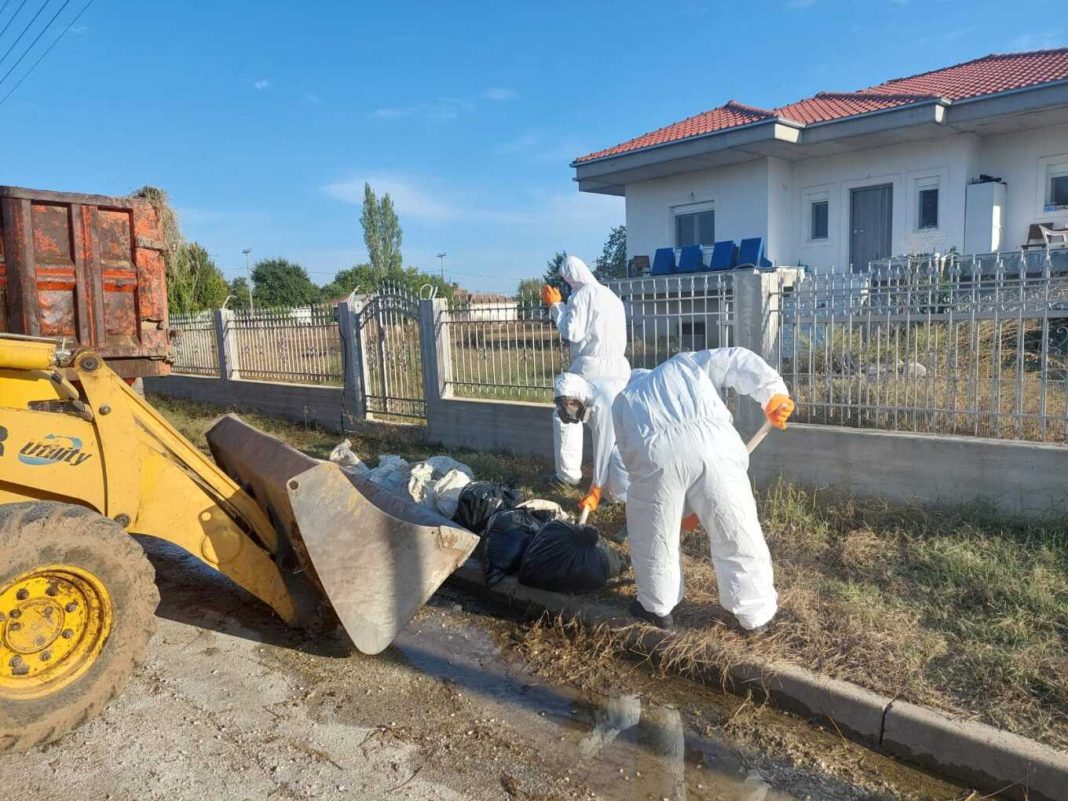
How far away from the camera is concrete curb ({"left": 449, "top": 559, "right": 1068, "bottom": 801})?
105 inches

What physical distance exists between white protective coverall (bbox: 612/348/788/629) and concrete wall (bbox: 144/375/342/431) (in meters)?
7.10

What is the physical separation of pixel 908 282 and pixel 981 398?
0.89 m

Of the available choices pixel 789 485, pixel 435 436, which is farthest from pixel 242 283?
pixel 789 485

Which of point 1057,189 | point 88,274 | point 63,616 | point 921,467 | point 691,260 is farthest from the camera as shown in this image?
point 691,260

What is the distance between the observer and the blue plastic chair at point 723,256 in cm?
1447

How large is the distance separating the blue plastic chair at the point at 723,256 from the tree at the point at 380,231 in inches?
1559

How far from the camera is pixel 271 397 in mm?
11453

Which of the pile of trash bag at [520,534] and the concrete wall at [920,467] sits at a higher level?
the concrete wall at [920,467]

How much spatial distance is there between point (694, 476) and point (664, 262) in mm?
12117

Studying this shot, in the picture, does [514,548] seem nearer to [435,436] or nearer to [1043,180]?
[435,436]

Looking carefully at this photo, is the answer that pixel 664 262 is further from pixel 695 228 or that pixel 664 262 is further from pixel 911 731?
pixel 911 731

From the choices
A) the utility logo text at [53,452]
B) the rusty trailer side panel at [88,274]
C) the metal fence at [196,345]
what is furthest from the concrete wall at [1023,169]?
the utility logo text at [53,452]

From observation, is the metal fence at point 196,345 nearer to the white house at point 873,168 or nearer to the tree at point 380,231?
the white house at point 873,168

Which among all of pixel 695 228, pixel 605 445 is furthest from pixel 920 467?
pixel 695 228
